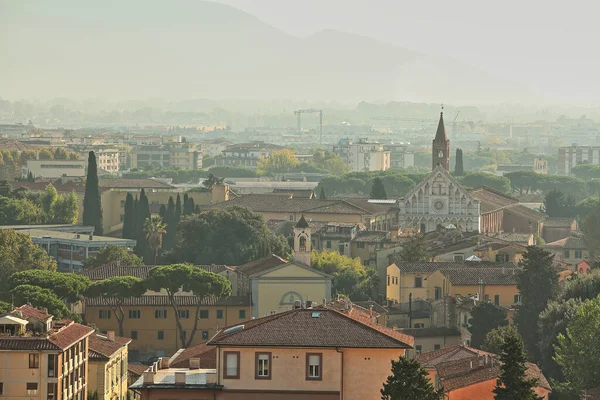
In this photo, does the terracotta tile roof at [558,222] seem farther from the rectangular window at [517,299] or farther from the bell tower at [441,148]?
the rectangular window at [517,299]

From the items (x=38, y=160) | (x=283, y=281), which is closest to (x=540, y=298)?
(x=283, y=281)

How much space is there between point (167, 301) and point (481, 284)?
965 cm

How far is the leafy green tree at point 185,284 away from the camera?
5409 cm

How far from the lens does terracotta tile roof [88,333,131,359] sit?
1586 inches

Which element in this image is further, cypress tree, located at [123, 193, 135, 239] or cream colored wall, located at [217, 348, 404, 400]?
cypress tree, located at [123, 193, 135, 239]

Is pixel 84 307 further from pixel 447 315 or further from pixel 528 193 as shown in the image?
pixel 528 193

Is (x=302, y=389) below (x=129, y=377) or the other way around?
the other way around

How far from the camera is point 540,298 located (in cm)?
Result: 5006

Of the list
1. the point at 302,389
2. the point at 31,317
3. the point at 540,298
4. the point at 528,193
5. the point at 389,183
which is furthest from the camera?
the point at 528,193

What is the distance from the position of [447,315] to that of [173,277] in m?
8.33

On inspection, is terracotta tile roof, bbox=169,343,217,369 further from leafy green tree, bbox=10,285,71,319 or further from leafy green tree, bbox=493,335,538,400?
leafy green tree, bbox=10,285,71,319

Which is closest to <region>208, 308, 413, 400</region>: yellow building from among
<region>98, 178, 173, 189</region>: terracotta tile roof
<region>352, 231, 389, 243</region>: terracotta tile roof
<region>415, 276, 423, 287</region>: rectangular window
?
<region>415, 276, 423, 287</region>: rectangular window

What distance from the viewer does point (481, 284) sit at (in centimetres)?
5522

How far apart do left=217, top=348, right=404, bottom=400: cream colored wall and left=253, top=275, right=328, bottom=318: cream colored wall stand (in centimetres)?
2777
